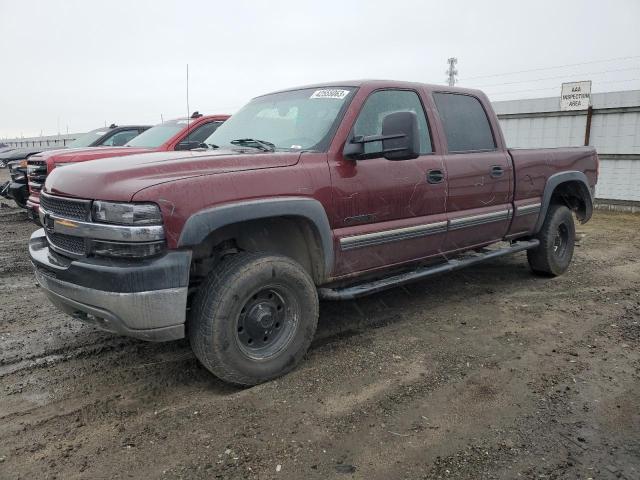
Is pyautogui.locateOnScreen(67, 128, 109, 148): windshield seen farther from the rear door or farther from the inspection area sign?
the inspection area sign

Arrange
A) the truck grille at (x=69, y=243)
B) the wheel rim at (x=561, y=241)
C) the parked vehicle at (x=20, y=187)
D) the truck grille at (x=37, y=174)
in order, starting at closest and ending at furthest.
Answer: the truck grille at (x=69, y=243), the wheel rim at (x=561, y=241), the truck grille at (x=37, y=174), the parked vehicle at (x=20, y=187)

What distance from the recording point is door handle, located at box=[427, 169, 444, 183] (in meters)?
4.09

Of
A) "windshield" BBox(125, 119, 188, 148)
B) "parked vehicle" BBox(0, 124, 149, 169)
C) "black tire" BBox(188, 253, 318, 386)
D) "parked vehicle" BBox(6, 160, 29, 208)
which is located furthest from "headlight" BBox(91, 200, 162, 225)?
"parked vehicle" BBox(0, 124, 149, 169)

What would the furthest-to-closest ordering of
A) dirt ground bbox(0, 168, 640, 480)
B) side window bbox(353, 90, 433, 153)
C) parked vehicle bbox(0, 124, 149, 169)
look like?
parked vehicle bbox(0, 124, 149, 169), side window bbox(353, 90, 433, 153), dirt ground bbox(0, 168, 640, 480)

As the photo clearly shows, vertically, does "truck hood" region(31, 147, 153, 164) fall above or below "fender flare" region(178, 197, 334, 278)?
above

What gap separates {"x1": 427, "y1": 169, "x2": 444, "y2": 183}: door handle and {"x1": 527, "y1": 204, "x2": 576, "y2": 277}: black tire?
2.09 metres

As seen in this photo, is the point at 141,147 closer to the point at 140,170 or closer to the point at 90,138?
the point at 90,138

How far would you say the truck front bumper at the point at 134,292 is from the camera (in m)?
2.69

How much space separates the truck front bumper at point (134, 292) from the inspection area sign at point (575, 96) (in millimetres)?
10873

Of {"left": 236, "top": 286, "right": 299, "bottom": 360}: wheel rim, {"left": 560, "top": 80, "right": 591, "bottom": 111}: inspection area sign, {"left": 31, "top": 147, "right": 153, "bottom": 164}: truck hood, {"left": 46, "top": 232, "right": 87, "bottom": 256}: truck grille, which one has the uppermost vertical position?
{"left": 560, "top": 80, "right": 591, "bottom": 111}: inspection area sign

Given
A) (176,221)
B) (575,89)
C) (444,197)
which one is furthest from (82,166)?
(575,89)

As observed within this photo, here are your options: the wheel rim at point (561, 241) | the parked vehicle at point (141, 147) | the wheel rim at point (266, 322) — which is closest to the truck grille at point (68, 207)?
the wheel rim at point (266, 322)

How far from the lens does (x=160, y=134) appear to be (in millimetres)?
7781

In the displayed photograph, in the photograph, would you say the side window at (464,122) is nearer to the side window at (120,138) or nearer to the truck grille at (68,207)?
the truck grille at (68,207)
